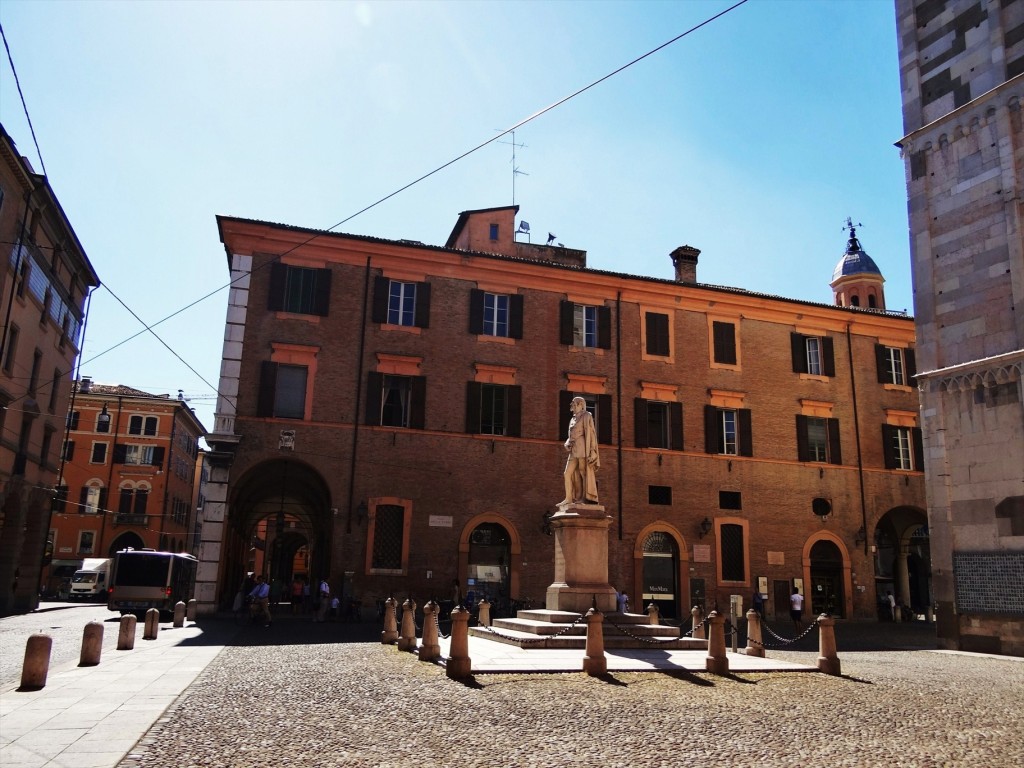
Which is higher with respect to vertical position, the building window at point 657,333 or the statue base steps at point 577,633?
the building window at point 657,333

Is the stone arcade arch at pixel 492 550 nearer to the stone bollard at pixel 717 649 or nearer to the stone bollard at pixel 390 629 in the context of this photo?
the stone bollard at pixel 390 629

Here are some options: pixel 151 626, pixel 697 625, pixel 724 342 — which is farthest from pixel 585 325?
pixel 151 626

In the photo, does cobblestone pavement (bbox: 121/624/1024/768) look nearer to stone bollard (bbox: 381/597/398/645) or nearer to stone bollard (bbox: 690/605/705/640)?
stone bollard (bbox: 381/597/398/645)

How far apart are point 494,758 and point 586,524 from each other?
9330mm

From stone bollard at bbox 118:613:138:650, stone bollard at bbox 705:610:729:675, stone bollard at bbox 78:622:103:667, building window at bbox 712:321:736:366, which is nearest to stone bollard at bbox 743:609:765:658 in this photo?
stone bollard at bbox 705:610:729:675

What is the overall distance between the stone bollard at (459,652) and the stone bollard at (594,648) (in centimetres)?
176

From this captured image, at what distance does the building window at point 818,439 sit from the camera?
30016 millimetres

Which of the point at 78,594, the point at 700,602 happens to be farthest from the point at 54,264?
the point at 700,602

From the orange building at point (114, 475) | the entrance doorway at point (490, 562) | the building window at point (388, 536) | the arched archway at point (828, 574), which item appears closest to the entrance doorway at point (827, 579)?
the arched archway at point (828, 574)

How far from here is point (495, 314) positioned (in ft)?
91.3

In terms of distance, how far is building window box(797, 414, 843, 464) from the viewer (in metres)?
30.0

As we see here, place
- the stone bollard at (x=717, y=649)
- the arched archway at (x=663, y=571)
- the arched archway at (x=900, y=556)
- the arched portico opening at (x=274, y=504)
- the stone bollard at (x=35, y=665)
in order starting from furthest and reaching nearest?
the arched archway at (x=900, y=556) < the arched archway at (x=663, y=571) < the arched portico opening at (x=274, y=504) < the stone bollard at (x=717, y=649) < the stone bollard at (x=35, y=665)

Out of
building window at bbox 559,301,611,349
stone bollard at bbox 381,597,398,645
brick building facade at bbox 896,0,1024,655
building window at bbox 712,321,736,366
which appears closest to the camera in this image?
stone bollard at bbox 381,597,398,645

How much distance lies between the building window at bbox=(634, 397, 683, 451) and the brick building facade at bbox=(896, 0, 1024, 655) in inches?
417
